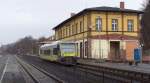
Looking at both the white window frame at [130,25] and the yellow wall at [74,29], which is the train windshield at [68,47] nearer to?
the yellow wall at [74,29]

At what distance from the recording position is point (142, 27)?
110 metres

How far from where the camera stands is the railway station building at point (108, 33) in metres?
67.2

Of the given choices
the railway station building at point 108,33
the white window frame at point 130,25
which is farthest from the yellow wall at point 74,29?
the white window frame at point 130,25

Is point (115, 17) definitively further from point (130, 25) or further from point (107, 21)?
point (130, 25)

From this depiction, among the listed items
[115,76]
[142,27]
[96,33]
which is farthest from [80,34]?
[115,76]

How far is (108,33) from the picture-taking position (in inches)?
2709

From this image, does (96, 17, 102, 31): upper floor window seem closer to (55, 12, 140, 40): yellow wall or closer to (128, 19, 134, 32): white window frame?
(55, 12, 140, 40): yellow wall

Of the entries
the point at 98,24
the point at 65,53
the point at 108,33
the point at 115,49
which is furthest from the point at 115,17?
the point at 65,53

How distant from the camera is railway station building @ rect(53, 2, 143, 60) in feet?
221

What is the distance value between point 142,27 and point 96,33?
44.0 metres

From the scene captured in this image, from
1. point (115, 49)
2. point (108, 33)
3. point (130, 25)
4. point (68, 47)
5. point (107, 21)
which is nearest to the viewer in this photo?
point (68, 47)

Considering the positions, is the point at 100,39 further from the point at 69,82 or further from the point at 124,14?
the point at 69,82

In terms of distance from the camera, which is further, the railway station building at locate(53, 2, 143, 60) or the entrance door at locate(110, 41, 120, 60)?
the entrance door at locate(110, 41, 120, 60)

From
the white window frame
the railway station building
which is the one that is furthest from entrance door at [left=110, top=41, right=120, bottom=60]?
the white window frame
